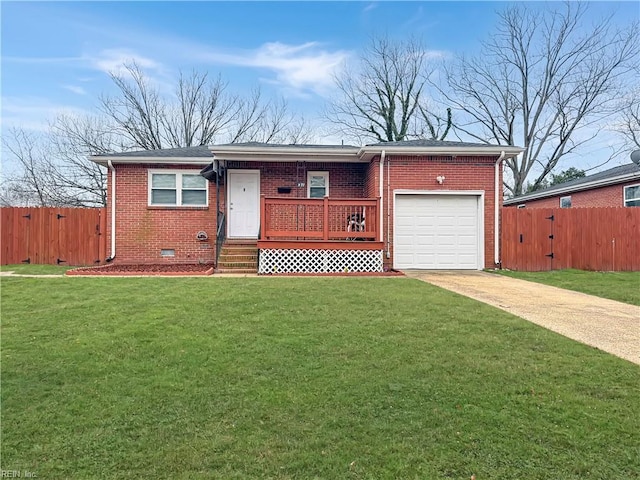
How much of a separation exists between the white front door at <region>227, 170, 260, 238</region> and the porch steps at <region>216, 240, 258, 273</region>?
3.37ft

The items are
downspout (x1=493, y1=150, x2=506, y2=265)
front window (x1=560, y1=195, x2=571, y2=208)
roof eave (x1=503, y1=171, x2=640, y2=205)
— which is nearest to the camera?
downspout (x1=493, y1=150, x2=506, y2=265)

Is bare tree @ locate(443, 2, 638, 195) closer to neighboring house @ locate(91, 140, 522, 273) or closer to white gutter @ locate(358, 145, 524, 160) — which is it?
white gutter @ locate(358, 145, 524, 160)

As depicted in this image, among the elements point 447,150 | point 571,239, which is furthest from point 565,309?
point 571,239

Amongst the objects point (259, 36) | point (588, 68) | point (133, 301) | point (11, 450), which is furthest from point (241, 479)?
point (588, 68)

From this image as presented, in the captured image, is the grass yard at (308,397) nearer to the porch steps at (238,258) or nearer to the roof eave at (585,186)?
the porch steps at (238,258)

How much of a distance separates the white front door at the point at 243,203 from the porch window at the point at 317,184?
1638 millimetres

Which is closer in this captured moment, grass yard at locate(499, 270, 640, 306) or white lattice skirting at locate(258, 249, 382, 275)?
grass yard at locate(499, 270, 640, 306)

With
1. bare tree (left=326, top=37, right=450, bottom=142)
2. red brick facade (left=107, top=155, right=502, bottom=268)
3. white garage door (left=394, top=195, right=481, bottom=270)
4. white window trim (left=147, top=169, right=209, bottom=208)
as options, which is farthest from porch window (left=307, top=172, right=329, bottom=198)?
bare tree (left=326, top=37, right=450, bottom=142)

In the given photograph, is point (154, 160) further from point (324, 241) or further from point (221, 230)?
point (324, 241)

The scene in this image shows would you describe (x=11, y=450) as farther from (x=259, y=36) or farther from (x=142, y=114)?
(x=142, y=114)

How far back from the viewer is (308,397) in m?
2.98

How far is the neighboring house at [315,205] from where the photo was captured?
10438 mm

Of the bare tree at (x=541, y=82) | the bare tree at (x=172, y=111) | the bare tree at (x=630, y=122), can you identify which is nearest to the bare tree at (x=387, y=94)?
the bare tree at (x=541, y=82)

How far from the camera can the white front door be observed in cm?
1242
